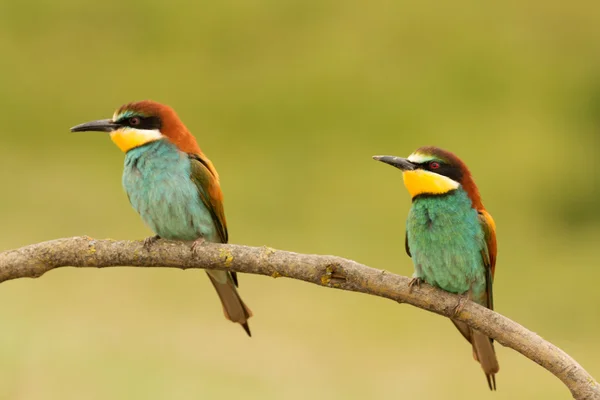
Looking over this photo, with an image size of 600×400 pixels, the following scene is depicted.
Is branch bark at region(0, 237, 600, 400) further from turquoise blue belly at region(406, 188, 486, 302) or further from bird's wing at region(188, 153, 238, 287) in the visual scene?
bird's wing at region(188, 153, 238, 287)

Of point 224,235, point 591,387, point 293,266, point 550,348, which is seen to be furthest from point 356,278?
point 224,235

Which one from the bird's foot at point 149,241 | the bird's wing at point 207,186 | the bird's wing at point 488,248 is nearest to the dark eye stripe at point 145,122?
the bird's wing at point 207,186

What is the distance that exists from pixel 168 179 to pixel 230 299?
46 cm

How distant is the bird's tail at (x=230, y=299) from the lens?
94.6 inches

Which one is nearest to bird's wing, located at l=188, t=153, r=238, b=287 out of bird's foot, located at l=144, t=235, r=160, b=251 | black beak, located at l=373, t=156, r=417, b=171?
bird's foot, located at l=144, t=235, r=160, b=251

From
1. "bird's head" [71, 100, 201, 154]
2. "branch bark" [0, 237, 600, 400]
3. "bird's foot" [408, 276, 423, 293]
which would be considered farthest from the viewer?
"bird's head" [71, 100, 201, 154]

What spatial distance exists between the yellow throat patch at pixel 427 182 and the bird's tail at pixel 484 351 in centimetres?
42

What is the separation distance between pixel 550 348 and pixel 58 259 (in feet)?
4.39

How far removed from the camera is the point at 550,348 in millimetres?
1796

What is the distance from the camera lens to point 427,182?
229cm

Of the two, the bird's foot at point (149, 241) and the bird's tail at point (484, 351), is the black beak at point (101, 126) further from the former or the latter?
the bird's tail at point (484, 351)

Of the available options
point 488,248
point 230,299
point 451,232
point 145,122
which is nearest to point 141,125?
point 145,122

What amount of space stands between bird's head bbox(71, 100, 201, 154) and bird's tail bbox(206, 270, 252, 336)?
18.5 inches

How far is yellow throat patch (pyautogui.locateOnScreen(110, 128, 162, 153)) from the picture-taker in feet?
7.79
